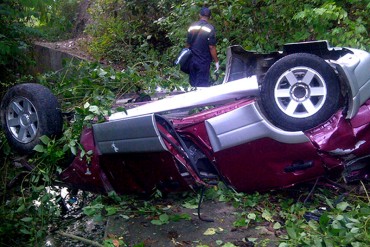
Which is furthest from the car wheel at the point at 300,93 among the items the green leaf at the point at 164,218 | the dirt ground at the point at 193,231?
the green leaf at the point at 164,218

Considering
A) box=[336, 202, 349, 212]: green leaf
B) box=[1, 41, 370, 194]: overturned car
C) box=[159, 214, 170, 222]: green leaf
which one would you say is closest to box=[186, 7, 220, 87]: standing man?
box=[1, 41, 370, 194]: overturned car

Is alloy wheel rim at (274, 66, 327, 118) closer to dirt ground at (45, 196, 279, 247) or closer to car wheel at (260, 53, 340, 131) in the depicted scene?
car wheel at (260, 53, 340, 131)

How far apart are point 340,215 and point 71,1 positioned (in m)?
14.8

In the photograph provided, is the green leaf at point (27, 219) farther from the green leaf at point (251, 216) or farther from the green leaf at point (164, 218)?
the green leaf at point (251, 216)

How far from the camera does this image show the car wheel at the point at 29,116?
4.86m

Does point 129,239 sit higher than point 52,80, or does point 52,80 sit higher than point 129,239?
point 52,80

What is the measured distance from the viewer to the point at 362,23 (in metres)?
7.59

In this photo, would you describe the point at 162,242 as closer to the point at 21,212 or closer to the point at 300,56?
the point at 21,212

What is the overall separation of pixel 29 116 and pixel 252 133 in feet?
6.69

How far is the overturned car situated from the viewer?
434 centimetres

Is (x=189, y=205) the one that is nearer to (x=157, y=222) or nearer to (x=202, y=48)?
(x=157, y=222)

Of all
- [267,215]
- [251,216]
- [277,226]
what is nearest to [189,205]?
[251,216]

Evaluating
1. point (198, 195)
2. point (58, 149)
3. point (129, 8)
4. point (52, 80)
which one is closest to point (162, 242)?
point (198, 195)

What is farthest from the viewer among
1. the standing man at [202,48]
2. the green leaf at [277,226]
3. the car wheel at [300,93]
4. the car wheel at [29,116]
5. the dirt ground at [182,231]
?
the standing man at [202,48]
